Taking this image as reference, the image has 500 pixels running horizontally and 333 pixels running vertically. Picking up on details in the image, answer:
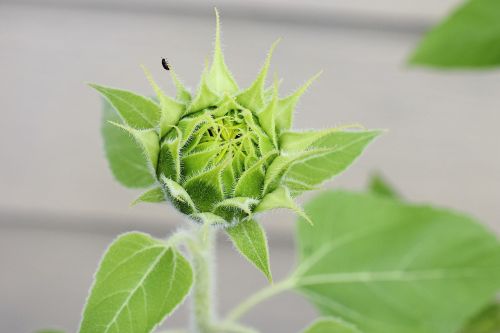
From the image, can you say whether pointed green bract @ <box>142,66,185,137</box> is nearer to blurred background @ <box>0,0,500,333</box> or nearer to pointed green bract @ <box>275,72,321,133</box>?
pointed green bract @ <box>275,72,321,133</box>

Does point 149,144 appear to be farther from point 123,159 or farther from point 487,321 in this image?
point 487,321

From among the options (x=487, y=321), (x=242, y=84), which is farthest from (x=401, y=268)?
(x=242, y=84)

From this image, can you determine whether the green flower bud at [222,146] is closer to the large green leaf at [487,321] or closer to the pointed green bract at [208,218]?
the pointed green bract at [208,218]

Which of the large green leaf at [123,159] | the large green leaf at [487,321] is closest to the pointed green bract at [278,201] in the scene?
the large green leaf at [123,159]

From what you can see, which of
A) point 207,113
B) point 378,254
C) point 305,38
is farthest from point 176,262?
point 305,38

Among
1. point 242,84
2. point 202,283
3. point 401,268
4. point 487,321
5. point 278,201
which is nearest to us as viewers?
point 278,201
